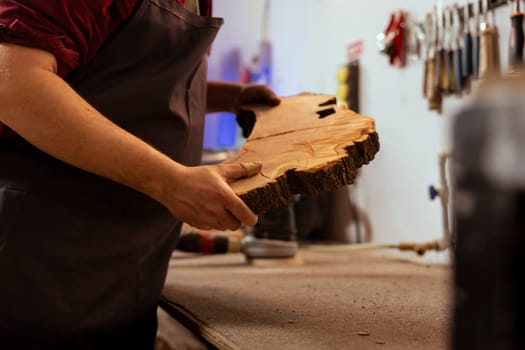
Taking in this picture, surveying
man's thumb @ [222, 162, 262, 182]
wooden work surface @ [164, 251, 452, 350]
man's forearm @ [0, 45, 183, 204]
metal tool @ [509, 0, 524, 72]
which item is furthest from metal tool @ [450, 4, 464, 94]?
man's forearm @ [0, 45, 183, 204]

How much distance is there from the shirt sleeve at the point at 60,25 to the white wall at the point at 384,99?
0.85m

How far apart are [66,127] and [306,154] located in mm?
314

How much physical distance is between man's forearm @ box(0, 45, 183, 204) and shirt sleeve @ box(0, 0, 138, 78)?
2cm

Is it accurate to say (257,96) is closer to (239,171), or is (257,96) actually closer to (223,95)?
(223,95)

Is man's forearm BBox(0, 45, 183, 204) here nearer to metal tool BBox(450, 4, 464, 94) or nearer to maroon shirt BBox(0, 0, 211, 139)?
maroon shirt BBox(0, 0, 211, 139)

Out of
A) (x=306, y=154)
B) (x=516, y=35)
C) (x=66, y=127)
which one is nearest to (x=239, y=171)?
(x=306, y=154)

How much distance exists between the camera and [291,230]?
168cm

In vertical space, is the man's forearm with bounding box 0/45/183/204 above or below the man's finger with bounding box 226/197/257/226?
above

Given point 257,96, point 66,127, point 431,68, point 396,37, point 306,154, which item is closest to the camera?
point 66,127

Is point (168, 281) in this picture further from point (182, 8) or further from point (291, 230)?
point (182, 8)

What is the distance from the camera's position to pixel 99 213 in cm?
85

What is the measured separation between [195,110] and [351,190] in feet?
4.22

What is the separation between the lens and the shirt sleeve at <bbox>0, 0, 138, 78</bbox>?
2.19 ft

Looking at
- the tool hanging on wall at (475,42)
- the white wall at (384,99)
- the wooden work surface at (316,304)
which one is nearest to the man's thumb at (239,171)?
the wooden work surface at (316,304)
